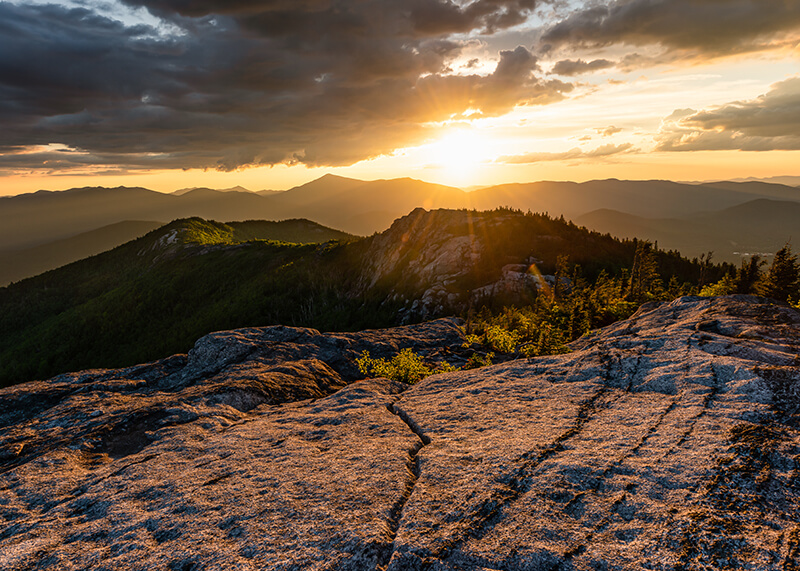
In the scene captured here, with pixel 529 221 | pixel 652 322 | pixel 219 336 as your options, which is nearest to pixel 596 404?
pixel 652 322

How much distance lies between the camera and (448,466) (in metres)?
8.40

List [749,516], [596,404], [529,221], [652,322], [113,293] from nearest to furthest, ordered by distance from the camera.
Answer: [749,516], [596,404], [652,322], [529,221], [113,293]

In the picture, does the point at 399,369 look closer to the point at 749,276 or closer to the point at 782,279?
the point at 782,279

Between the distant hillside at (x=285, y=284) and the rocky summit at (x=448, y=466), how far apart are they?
30637 mm

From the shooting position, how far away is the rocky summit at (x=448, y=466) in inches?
233

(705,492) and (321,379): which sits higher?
(705,492)

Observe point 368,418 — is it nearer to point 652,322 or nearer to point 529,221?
point 652,322

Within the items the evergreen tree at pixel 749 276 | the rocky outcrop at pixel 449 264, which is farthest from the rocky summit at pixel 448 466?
the rocky outcrop at pixel 449 264

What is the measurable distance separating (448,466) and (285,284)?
348 feet

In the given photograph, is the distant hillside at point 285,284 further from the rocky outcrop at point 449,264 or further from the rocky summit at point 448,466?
the rocky summit at point 448,466

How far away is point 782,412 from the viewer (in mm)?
7871

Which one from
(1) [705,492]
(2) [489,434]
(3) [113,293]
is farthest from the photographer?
(3) [113,293]

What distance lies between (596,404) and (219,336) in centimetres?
1797

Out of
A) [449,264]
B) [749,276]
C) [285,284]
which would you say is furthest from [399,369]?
[285,284]
